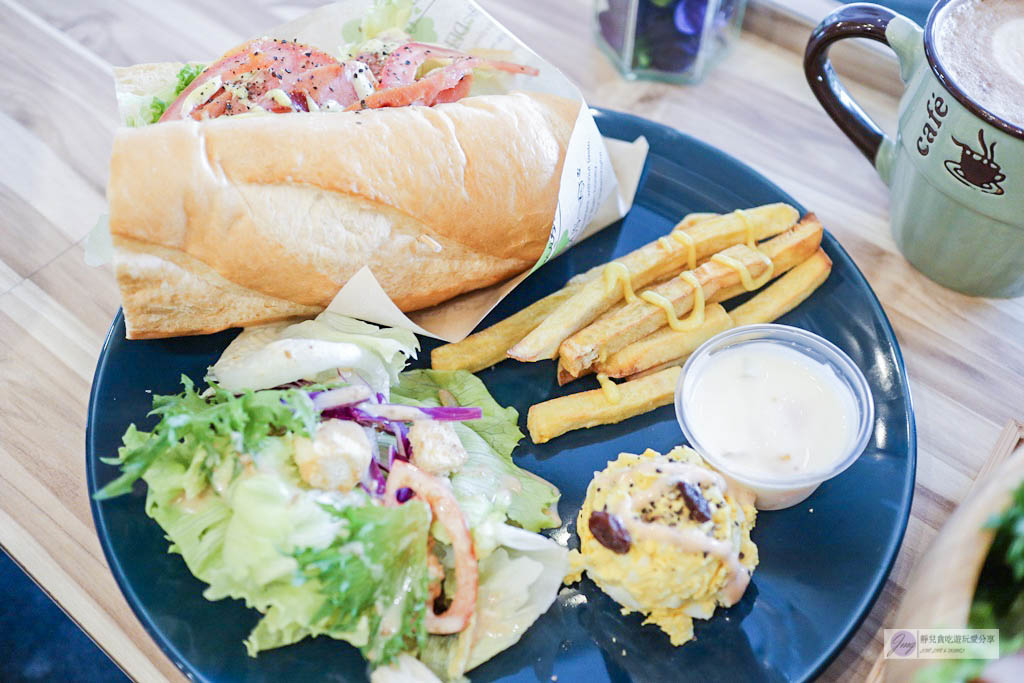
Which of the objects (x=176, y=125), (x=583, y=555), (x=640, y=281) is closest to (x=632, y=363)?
(x=640, y=281)

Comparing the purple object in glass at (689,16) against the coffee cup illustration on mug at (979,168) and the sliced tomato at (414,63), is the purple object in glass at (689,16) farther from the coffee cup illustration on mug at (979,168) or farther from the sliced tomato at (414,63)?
the coffee cup illustration on mug at (979,168)

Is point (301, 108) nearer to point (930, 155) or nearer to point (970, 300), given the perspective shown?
point (930, 155)

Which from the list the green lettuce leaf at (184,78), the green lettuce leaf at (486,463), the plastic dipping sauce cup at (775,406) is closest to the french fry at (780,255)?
the plastic dipping sauce cup at (775,406)

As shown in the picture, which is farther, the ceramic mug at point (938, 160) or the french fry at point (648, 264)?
the french fry at point (648, 264)

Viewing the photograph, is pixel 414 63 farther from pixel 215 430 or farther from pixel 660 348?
pixel 215 430

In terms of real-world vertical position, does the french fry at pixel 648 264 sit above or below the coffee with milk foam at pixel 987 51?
below
